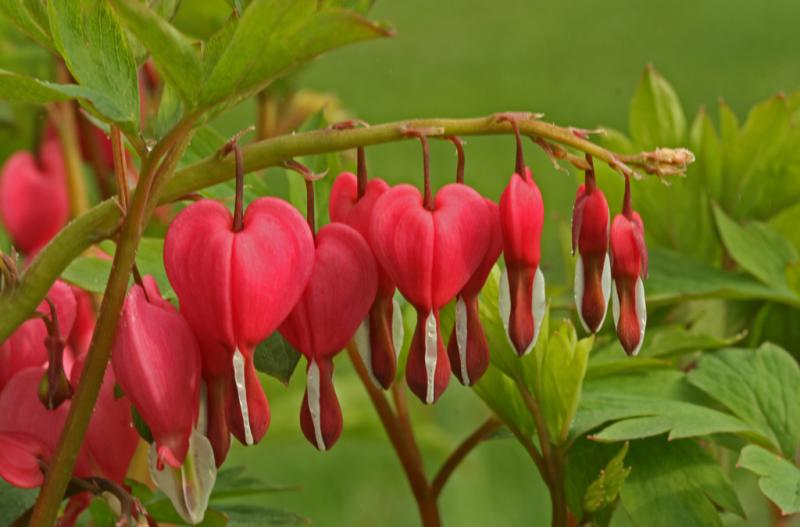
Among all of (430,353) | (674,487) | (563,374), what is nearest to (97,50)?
(430,353)

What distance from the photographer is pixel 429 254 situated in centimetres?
83

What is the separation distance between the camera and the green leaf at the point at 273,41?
2.32 feet

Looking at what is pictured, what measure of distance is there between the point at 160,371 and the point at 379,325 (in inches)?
5.5

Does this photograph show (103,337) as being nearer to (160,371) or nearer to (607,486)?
(160,371)

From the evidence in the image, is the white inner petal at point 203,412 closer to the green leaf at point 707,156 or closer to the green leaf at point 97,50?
the green leaf at point 97,50

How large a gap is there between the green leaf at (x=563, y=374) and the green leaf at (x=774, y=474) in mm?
123

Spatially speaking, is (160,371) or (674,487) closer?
(160,371)

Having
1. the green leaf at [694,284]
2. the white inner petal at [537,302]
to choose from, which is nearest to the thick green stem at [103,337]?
the white inner petal at [537,302]

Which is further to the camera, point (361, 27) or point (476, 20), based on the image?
point (476, 20)

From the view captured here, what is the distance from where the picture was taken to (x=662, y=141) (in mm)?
1365

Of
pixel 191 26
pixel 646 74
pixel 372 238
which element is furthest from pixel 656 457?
pixel 191 26

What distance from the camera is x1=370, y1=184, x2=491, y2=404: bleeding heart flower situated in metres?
0.83

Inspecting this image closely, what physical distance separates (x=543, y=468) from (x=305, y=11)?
0.45 m

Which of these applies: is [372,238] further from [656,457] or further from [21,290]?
[656,457]
